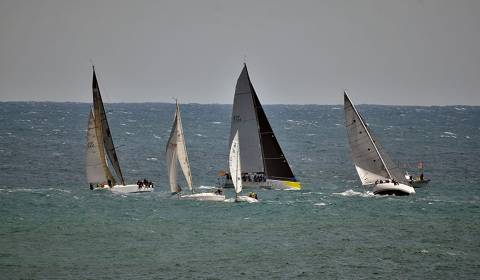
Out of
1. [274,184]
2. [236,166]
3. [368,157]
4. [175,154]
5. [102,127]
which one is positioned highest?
[102,127]

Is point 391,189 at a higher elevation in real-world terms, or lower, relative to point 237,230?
higher

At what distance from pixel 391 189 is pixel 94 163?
28614 mm

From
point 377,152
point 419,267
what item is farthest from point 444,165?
point 419,267

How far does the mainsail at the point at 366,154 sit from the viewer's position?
95.4 metres

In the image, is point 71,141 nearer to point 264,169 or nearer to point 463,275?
point 264,169

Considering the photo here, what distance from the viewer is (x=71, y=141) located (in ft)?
539

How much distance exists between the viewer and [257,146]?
316 feet

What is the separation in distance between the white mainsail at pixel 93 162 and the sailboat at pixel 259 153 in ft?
40.4

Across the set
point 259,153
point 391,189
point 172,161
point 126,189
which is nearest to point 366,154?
point 391,189

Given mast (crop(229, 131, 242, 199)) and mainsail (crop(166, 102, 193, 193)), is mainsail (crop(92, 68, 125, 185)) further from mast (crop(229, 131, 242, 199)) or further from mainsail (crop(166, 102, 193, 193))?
mast (crop(229, 131, 242, 199))

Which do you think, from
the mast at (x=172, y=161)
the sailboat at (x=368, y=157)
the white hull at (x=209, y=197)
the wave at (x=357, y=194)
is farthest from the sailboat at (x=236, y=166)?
the sailboat at (x=368, y=157)

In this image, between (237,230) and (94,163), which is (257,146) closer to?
(94,163)

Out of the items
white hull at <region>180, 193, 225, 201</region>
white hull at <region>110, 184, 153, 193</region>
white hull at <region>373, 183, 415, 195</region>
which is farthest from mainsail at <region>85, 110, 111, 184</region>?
white hull at <region>373, 183, 415, 195</region>

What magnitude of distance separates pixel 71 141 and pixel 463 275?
11253cm
